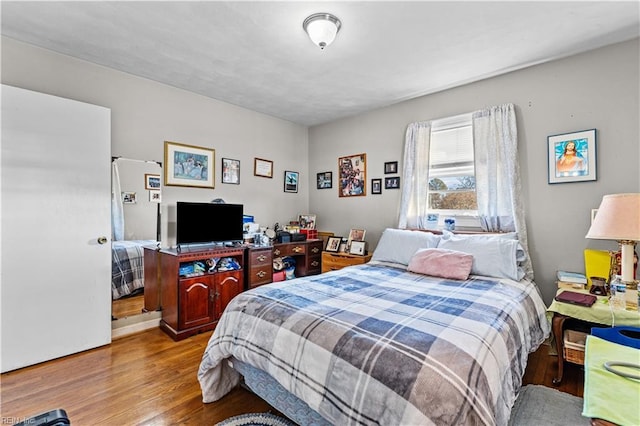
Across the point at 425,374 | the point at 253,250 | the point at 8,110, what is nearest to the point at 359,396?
the point at 425,374

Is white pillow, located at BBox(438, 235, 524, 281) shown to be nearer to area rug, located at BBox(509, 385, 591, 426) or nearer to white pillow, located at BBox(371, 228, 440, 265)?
white pillow, located at BBox(371, 228, 440, 265)

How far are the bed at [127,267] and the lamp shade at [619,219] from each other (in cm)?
384

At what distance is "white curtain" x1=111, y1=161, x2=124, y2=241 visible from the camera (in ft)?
9.37

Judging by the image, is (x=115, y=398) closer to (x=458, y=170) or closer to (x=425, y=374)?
(x=425, y=374)

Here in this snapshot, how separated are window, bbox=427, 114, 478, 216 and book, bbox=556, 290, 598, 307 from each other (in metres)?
1.21

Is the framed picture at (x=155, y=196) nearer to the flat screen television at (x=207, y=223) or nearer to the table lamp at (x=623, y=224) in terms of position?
the flat screen television at (x=207, y=223)

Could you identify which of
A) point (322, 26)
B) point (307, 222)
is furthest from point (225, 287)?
point (322, 26)

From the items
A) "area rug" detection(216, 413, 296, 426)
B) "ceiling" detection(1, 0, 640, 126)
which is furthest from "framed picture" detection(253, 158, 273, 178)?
"area rug" detection(216, 413, 296, 426)

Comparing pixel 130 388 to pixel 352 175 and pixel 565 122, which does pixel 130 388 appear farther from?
pixel 565 122

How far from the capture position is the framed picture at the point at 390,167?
12.5ft

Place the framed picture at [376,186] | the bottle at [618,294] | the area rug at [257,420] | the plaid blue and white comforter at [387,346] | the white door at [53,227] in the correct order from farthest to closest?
the framed picture at [376,186] → the white door at [53,227] → the bottle at [618,294] → the area rug at [257,420] → the plaid blue and white comforter at [387,346]

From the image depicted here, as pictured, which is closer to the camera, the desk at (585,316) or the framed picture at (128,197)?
the desk at (585,316)

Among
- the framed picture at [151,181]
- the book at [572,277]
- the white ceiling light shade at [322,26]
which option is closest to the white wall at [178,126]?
the framed picture at [151,181]

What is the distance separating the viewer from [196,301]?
9.66ft
